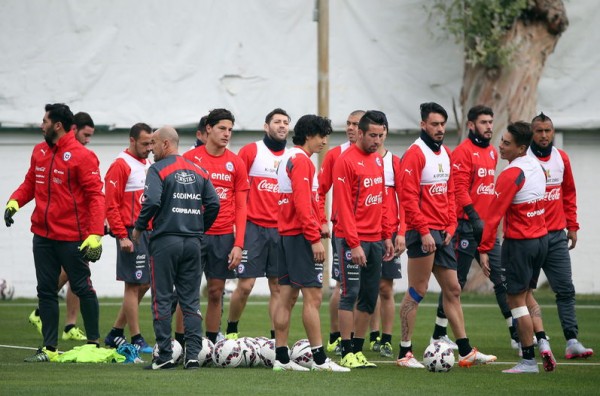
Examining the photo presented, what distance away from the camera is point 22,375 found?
10.9 meters

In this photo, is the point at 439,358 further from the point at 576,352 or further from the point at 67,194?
the point at 67,194

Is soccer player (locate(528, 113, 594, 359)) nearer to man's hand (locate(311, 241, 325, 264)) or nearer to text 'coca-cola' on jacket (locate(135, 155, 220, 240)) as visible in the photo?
man's hand (locate(311, 241, 325, 264))

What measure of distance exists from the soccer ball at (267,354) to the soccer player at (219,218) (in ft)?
3.36

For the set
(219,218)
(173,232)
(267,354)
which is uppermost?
(219,218)

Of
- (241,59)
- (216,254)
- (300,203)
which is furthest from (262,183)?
(241,59)

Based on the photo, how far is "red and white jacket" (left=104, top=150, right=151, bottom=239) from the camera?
13.5 meters

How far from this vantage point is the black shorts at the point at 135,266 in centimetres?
1340

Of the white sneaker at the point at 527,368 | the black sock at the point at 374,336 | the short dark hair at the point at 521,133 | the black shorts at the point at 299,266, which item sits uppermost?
the short dark hair at the point at 521,133

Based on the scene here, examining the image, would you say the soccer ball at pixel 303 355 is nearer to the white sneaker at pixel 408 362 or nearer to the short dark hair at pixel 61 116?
the white sneaker at pixel 408 362

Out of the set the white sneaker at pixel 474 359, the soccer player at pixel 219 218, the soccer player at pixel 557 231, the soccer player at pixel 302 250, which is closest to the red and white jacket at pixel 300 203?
the soccer player at pixel 302 250

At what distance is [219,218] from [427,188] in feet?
7.50

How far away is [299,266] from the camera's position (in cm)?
1135

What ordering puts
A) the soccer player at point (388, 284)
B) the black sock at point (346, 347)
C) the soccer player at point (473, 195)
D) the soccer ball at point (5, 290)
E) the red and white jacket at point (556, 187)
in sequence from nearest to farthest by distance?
the black sock at point (346, 347), the red and white jacket at point (556, 187), the soccer player at point (388, 284), the soccer player at point (473, 195), the soccer ball at point (5, 290)

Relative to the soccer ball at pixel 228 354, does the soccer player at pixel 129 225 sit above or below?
above
